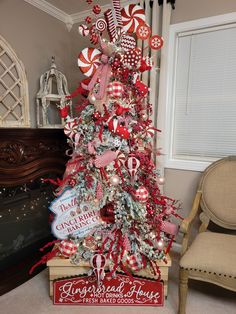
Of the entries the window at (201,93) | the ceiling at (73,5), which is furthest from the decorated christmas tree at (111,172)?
the ceiling at (73,5)

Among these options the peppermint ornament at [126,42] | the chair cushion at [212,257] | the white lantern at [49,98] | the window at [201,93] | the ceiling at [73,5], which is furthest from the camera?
the ceiling at [73,5]

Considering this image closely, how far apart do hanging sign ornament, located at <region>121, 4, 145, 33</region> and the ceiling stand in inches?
36.9

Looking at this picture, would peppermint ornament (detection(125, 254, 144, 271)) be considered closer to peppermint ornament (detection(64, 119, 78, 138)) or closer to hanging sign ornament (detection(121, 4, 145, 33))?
peppermint ornament (detection(64, 119, 78, 138))

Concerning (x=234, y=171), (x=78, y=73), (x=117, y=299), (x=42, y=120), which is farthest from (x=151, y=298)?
(x=78, y=73)

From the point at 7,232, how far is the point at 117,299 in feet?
3.34

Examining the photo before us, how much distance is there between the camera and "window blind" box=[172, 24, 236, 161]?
1955 millimetres

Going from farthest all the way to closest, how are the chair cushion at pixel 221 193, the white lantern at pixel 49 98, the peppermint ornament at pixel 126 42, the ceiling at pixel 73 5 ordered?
the ceiling at pixel 73 5, the white lantern at pixel 49 98, the chair cushion at pixel 221 193, the peppermint ornament at pixel 126 42

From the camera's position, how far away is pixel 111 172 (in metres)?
1.54

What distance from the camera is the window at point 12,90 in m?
2.02

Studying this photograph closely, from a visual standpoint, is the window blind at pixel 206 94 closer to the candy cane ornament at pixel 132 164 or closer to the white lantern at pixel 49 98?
the candy cane ornament at pixel 132 164

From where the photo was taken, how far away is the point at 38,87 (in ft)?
7.83

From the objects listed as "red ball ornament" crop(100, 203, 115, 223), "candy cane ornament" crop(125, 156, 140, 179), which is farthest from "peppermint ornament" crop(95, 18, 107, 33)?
"red ball ornament" crop(100, 203, 115, 223)

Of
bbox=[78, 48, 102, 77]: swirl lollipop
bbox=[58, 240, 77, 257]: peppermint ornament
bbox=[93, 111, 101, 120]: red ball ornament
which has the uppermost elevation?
bbox=[78, 48, 102, 77]: swirl lollipop

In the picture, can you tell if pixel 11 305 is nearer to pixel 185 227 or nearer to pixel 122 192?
pixel 122 192
